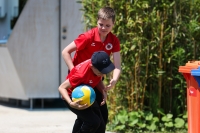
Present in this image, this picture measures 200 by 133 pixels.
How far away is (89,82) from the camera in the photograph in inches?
191

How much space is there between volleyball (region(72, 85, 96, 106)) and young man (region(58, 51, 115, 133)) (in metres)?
0.04

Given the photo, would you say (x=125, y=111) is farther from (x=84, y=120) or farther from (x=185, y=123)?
(x=84, y=120)

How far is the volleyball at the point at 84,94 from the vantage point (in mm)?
4713

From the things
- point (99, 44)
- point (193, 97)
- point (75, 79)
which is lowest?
point (193, 97)

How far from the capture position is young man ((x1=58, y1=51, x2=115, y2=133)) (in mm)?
4688

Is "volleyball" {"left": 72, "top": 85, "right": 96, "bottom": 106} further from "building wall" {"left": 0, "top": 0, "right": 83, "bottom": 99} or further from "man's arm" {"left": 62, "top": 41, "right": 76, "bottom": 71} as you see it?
"building wall" {"left": 0, "top": 0, "right": 83, "bottom": 99}

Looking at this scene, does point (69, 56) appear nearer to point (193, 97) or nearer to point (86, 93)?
point (86, 93)

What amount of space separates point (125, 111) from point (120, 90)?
1.00 feet

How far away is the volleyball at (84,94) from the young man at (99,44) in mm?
312

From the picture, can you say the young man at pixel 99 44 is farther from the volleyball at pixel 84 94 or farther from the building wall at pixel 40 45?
the building wall at pixel 40 45

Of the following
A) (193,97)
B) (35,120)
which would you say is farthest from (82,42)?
(35,120)

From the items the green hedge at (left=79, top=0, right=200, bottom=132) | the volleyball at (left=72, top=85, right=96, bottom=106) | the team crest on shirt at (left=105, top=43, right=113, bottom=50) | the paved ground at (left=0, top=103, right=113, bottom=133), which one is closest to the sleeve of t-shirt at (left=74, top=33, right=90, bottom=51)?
the team crest on shirt at (left=105, top=43, right=113, bottom=50)

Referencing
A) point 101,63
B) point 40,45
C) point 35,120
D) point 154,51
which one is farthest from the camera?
point 40,45

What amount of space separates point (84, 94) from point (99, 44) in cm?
64
